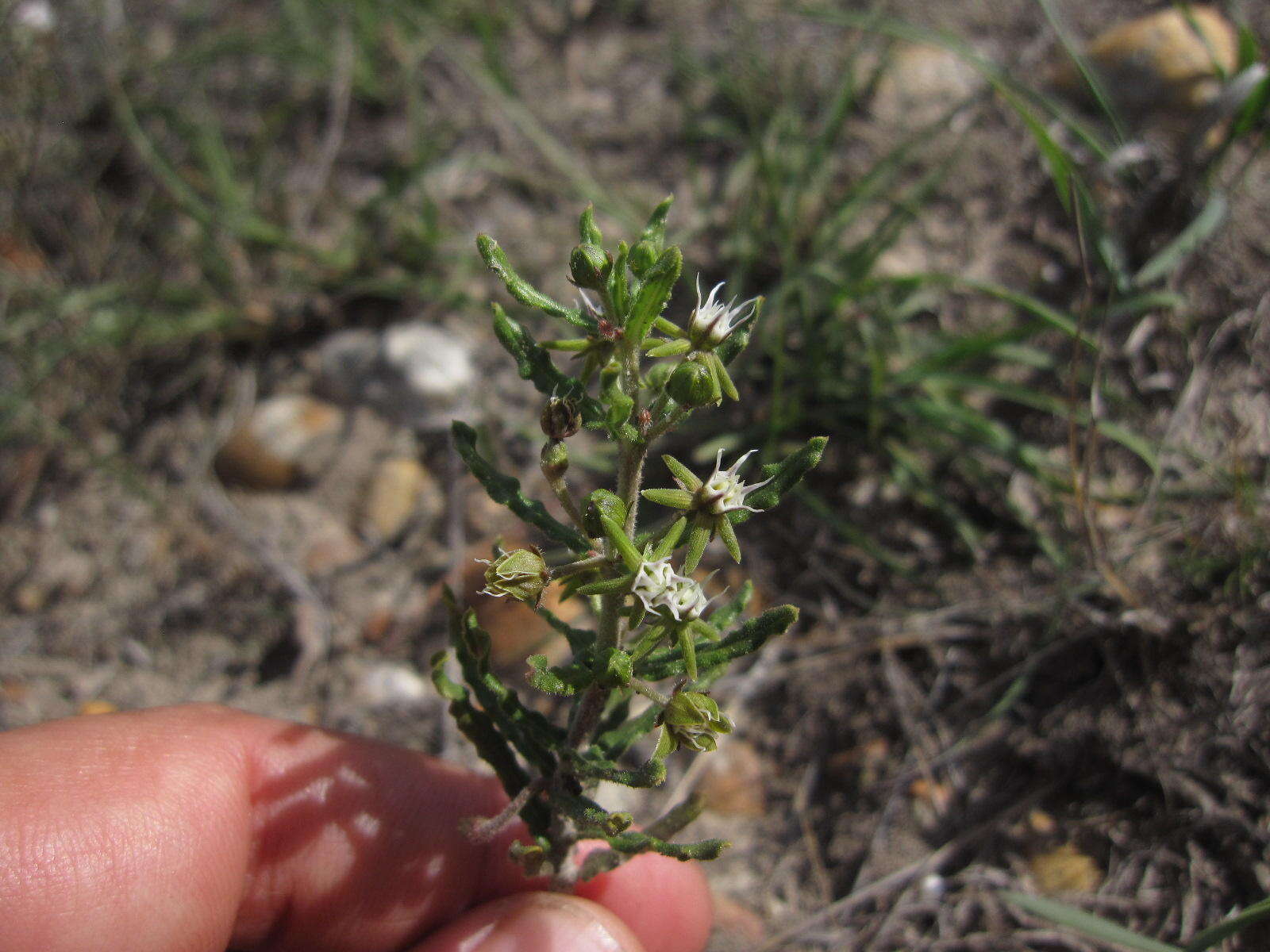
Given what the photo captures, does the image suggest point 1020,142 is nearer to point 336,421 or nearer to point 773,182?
point 773,182

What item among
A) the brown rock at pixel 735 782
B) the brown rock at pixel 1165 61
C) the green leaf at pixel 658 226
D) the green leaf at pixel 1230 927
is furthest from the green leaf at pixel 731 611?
the brown rock at pixel 1165 61

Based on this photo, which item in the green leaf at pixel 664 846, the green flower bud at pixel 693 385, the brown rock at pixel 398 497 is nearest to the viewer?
the green flower bud at pixel 693 385

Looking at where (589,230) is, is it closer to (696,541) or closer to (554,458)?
(554,458)

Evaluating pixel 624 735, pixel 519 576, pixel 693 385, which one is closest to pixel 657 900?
pixel 624 735

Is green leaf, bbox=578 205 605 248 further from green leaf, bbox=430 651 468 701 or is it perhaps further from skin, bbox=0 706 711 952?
skin, bbox=0 706 711 952

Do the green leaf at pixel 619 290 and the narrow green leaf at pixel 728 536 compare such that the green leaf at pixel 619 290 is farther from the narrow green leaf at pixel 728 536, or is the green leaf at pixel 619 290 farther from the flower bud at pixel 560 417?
the narrow green leaf at pixel 728 536

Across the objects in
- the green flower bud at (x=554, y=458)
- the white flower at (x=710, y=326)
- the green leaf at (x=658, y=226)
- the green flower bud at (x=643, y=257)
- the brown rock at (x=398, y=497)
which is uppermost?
the green leaf at (x=658, y=226)
